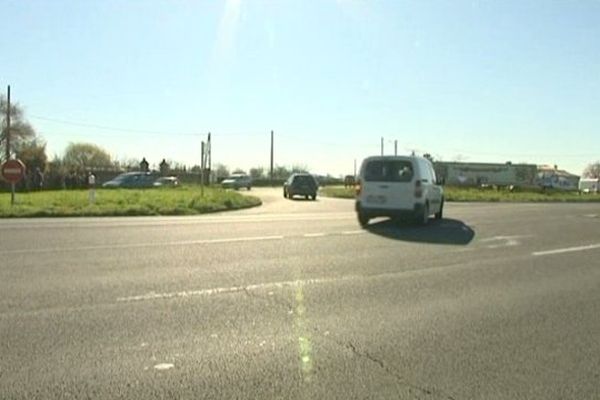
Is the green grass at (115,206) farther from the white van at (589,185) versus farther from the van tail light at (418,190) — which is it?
the white van at (589,185)

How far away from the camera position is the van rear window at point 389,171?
62.9ft

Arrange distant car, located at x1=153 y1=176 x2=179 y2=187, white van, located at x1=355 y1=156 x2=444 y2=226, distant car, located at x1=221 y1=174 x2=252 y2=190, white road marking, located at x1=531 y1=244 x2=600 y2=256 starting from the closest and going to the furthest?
1. white road marking, located at x1=531 y1=244 x2=600 y2=256
2. white van, located at x1=355 y1=156 x2=444 y2=226
3. distant car, located at x1=153 y1=176 x2=179 y2=187
4. distant car, located at x1=221 y1=174 x2=252 y2=190

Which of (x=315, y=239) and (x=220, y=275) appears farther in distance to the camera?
(x=315, y=239)

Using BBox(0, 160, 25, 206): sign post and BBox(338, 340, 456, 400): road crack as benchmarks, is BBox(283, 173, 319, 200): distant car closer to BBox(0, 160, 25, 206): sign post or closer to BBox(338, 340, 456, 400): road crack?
BBox(0, 160, 25, 206): sign post

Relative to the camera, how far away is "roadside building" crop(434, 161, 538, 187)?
10081 cm

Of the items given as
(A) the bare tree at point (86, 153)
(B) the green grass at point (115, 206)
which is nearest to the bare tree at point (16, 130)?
(A) the bare tree at point (86, 153)

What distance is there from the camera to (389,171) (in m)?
19.3

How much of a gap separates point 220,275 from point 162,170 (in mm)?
61439

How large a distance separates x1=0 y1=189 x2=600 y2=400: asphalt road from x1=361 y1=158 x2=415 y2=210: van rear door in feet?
15.5

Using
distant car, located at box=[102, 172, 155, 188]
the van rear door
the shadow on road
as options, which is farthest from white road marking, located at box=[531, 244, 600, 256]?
distant car, located at box=[102, 172, 155, 188]

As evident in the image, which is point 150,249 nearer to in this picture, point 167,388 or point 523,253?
point 523,253

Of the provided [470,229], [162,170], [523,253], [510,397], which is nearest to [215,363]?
[510,397]

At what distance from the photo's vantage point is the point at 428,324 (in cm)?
748

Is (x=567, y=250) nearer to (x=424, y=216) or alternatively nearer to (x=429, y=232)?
(x=429, y=232)
